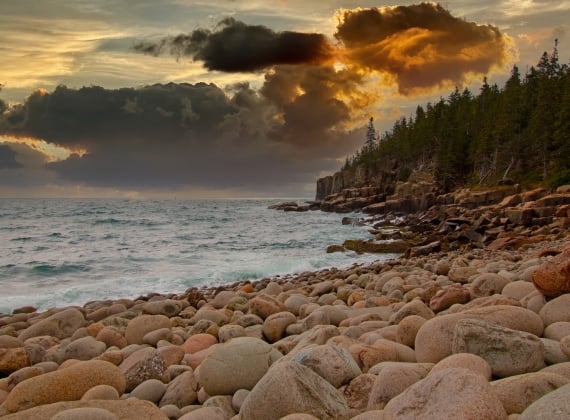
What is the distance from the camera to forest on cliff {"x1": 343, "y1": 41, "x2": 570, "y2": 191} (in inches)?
1863

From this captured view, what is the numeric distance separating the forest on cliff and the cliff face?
226cm

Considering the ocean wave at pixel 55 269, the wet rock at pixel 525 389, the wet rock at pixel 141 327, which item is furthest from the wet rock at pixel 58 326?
the ocean wave at pixel 55 269

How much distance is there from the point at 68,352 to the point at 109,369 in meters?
2.51

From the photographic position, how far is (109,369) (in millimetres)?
5348

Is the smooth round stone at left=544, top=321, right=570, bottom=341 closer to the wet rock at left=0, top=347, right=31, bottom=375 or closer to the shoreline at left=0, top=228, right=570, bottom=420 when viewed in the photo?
the shoreline at left=0, top=228, right=570, bottom=420

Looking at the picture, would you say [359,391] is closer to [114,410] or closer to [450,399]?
[450,399]

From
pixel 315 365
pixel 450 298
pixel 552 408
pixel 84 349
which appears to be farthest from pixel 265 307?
pixel 552 408

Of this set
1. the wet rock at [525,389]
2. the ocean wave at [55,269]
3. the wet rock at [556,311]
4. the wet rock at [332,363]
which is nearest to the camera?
the wet rock at [525,389]

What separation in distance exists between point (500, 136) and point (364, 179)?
36.3 metres

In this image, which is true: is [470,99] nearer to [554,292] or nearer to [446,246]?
[446,246]

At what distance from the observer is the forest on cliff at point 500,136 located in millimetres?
47312

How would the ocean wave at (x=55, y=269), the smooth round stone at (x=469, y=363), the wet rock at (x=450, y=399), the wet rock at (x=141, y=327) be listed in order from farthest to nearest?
the ocean wave at (x=55, y=269)
the wet rock at (x=141, y=327)
the smooth round stone at (x=469, y=363)
the wet rock at (x=450, y=399)

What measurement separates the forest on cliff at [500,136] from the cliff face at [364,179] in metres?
2.26

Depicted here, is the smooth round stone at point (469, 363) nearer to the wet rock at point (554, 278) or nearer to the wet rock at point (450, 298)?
the wet rock at point (554, 278)
